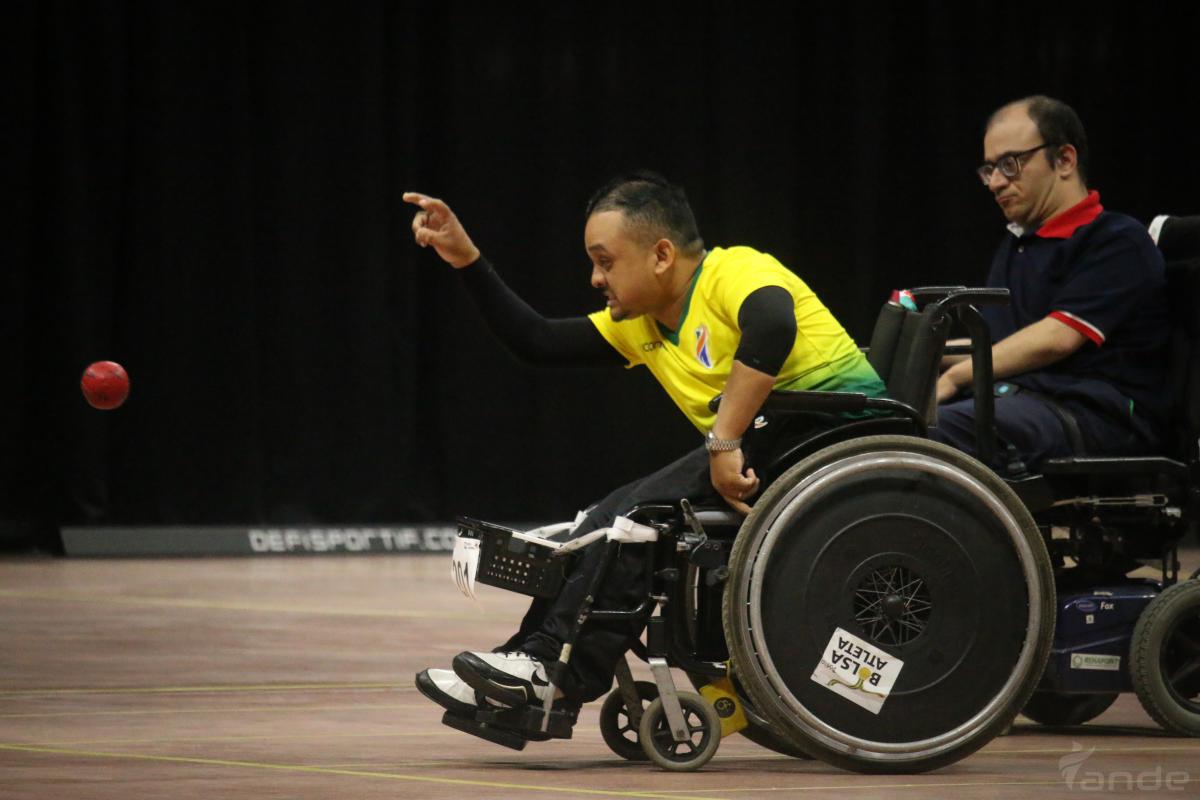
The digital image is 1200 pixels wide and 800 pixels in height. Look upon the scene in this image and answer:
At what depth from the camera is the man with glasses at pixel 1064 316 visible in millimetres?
3344

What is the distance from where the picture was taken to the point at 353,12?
7832mm

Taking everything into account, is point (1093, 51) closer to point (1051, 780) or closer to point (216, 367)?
point (216, 367)

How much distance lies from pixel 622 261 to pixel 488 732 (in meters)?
0.81

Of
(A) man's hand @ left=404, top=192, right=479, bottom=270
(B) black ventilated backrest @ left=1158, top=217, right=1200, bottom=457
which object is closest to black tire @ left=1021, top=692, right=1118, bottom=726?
(B) black ventilated backrest @ left=1158, top=217, right=1200, bottom=457

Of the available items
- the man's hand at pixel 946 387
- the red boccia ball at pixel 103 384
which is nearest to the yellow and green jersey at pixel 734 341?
the man's hand at pixel 946 387

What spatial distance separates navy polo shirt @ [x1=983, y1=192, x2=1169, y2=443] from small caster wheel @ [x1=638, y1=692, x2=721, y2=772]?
0.95 m

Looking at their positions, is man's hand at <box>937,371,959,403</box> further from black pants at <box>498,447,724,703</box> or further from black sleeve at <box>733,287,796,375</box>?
black pants at <box>498,447,724,703</box>

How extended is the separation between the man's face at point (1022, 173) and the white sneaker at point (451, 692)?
4.65 feet

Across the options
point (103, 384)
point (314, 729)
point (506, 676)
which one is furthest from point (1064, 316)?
point (103, 384)

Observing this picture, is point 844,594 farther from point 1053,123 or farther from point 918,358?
point 1053,123

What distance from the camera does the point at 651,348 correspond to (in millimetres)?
3230

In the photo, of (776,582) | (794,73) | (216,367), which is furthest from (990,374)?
(794,73)

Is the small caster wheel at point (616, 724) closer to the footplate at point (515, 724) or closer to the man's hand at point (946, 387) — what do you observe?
the footplate at point (515, 724)

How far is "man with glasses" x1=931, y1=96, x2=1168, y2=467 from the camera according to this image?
334 cm
